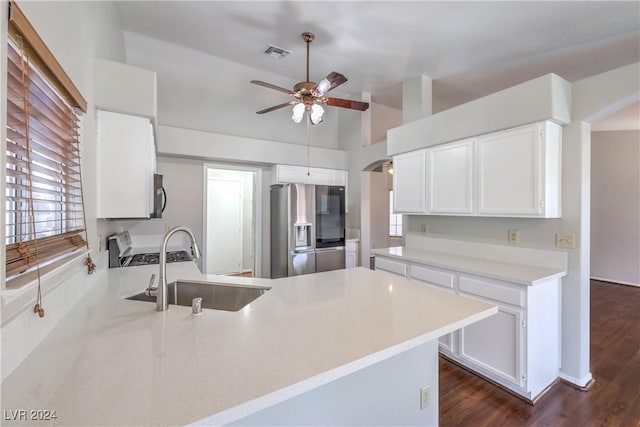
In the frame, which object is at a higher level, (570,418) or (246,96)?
(246,96)

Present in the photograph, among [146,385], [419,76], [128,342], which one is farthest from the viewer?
[419,76]

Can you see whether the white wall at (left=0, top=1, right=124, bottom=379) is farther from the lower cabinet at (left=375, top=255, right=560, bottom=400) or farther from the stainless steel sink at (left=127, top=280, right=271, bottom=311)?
the lower cabinet at (left=375, top=255, right=560, bottom=400)

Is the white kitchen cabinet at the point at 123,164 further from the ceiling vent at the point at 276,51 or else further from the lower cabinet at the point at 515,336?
the lower cabinet at the point at 515,336

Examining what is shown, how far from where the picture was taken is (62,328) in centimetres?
107

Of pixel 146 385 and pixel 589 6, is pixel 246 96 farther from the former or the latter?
pixel 146 385

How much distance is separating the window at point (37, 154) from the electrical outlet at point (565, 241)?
313 cm

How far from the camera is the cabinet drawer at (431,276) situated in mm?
2469

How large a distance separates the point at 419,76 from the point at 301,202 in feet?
7.47

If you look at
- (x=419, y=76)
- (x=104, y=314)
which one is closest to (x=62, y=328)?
(x=104, y=314)

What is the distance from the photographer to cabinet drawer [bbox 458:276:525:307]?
6.57 feet

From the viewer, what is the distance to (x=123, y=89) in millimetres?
1903

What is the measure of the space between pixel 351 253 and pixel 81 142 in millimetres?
3699

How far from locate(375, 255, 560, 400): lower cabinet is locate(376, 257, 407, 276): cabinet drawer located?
563mm

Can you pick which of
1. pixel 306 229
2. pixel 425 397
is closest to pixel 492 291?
pixel 425 397
